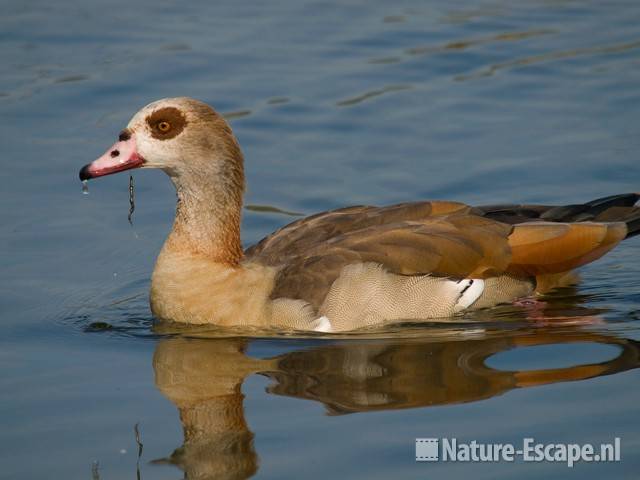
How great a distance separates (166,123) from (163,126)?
0.03 metres

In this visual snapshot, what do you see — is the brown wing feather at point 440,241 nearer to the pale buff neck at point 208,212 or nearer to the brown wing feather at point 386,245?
the brown wing feather at point 386,245

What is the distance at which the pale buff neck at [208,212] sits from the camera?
30.2 feet

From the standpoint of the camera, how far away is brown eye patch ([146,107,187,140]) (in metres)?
9.00

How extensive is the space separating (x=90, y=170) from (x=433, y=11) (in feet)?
25.0

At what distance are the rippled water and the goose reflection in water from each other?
2cm

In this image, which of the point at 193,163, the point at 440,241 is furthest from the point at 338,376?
the point at 193,163

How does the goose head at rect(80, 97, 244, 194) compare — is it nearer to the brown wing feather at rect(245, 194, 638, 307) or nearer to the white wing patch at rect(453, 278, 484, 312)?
the brown wing feather at rect(245, 194, 638, 307)

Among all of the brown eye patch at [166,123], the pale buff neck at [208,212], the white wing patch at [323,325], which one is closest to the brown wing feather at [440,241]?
the white wing patch at [323,325]

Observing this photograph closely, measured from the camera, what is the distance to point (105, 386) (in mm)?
7953

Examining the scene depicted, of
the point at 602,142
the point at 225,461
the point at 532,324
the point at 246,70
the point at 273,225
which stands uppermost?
the point at 246,70

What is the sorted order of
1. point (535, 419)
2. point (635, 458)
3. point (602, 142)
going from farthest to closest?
1. point (602, 142)
2. point (535, 419)
3. point (635, 458)

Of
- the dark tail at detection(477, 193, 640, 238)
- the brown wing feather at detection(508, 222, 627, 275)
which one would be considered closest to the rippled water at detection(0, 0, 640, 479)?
the brown wing feather at detection(508, 222, 627, 275)

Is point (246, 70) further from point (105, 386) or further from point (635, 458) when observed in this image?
point (635, 458)

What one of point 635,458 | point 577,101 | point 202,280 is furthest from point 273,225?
point 635,458
